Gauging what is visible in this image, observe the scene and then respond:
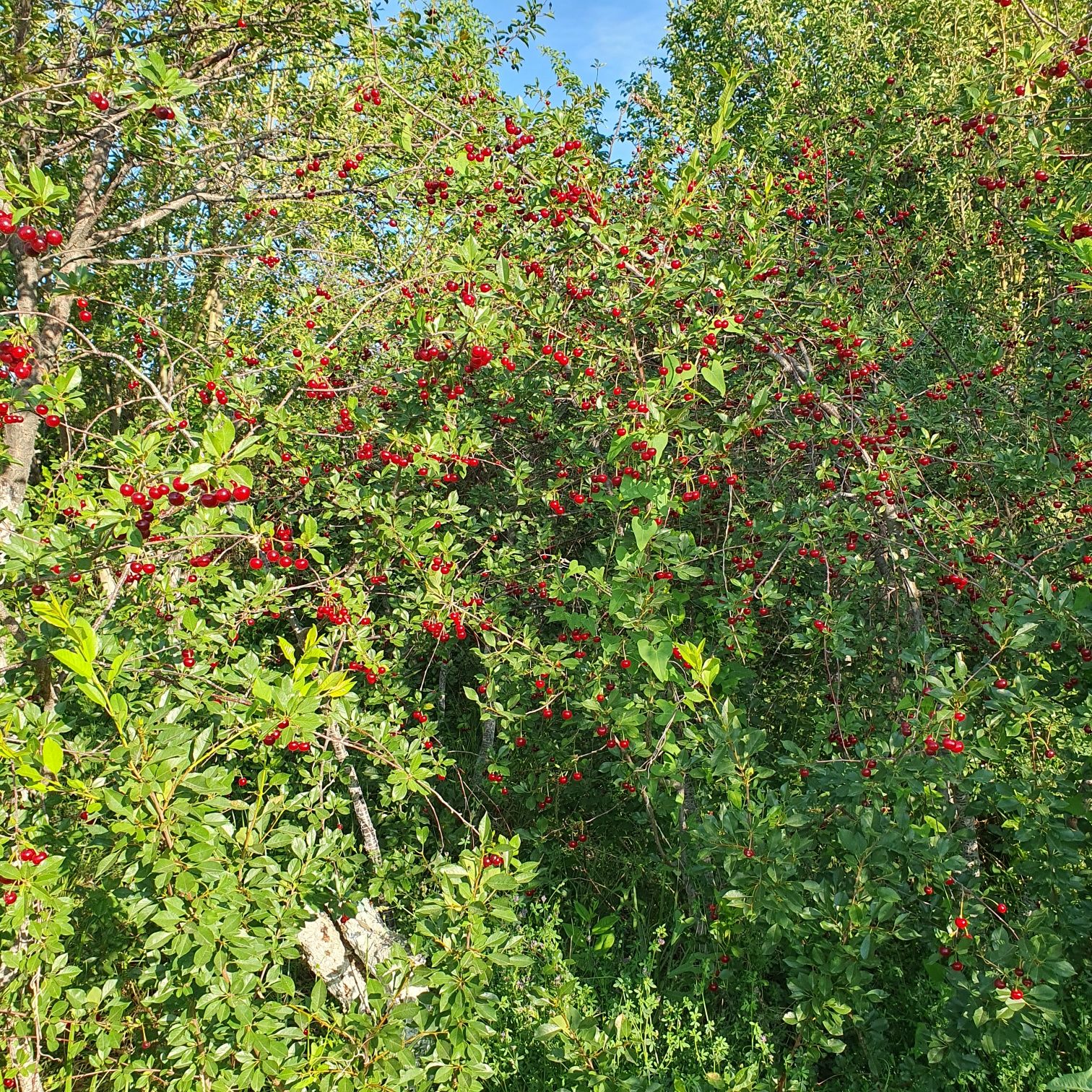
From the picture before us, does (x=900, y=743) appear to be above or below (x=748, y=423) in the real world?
below

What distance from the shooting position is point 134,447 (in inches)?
81.7

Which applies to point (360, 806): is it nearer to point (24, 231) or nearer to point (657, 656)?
point (657, 656)

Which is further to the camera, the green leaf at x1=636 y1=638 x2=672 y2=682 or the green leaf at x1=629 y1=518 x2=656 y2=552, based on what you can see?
the green leaf at x1=629 y1=518 x2=656 y2=552

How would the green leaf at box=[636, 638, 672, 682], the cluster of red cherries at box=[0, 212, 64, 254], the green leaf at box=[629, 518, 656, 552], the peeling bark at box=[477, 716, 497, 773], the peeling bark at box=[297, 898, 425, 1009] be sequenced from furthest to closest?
1. the peeling bark at box=[477, 716, 497, 773]
2. the peeling bark at box=[297, 898, 425, 1009]
3. the green leaf at box=[629, 518, 656, 552]
4. the green leaf at box=[636, 638, 672, 682]
5. the cluster of red cherries at box=[0, 212, 64, 254]

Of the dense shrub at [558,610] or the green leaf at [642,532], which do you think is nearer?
the dense shrub at [558,610]

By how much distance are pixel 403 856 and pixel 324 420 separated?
2.30 metres

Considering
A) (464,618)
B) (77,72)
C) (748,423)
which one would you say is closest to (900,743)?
(748,423)

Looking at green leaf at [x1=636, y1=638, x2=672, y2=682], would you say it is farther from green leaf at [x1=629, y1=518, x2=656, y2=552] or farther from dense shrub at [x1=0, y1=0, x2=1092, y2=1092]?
green leaf at [x1=629, y1=518, x2=656, y2=552]

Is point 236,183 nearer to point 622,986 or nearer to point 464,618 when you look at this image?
point 464,618

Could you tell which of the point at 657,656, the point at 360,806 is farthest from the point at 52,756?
the point at 360,806

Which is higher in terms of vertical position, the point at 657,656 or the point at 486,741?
the point at 657,656

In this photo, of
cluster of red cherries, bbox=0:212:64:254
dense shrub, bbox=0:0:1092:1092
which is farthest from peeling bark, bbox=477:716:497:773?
cluster of red cherries, bbox=0:212:64:254

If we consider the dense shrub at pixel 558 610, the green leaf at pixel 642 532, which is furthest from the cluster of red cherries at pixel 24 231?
the green leaf at pixel 642 532

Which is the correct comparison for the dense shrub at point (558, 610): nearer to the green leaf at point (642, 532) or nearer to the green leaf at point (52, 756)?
the green leaf at point (642, 532)
